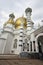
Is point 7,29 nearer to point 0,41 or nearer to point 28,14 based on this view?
point 0,41

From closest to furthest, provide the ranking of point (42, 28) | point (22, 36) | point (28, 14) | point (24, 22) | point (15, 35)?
point (42, 28) < point (22, 36) < point (15, 35) < point (24, 22) < point (28, 14)

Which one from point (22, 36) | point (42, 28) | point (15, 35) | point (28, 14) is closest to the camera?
point (42, 28)

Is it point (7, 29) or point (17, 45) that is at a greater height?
point (7, 29)

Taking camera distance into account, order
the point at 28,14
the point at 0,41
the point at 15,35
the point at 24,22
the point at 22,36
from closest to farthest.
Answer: the point at 0,41 < the point at 22,36 < the point at 15,35 < the point at 24,22 < the point at 28,14

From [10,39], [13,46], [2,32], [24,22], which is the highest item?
[24,22]

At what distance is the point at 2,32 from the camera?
26.0 m

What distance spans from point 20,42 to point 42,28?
1000 cm

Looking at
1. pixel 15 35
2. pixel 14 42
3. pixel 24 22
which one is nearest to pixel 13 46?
pixel 14 42

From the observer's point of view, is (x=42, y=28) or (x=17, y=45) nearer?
(x=42, y=28)

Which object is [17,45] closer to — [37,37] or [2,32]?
[2,32]

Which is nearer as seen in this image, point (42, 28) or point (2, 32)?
point (42, 28)

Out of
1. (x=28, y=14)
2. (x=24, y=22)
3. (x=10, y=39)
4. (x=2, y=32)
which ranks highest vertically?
(x=28, y=14)

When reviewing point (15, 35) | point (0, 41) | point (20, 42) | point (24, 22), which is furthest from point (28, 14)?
point (0, 41)

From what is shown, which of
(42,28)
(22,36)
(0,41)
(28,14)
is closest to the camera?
(42,28)
